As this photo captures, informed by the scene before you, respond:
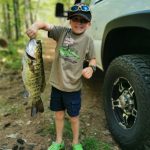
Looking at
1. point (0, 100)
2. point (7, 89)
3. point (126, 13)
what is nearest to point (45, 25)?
point (126, 13)

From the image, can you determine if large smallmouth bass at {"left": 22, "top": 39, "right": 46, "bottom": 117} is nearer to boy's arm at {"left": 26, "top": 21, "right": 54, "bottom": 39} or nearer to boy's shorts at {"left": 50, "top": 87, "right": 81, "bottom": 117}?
boy's arm at {"left": 26, "top": 21, "right": 54, "bottom": 39}

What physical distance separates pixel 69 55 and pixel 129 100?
85 cm

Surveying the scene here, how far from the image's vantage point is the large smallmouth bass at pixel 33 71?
3010 mm

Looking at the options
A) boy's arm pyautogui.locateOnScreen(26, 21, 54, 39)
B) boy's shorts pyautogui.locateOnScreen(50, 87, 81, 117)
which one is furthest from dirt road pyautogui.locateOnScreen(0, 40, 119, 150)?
boy's arm pyautogui.locateOnScreen(26, 21, 54, 39)

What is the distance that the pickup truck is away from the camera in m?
3.37

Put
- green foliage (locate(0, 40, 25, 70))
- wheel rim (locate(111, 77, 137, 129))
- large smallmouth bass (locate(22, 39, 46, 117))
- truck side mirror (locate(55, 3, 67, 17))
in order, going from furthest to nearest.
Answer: green foliage (locate(0, 40, 25, 70))
truck side mirror (locate(55, 3, 67, 17))
wheel rim (locate(111, 77, 137, 129))
large smallmouth bass (locate(22, 39, 46, 117))

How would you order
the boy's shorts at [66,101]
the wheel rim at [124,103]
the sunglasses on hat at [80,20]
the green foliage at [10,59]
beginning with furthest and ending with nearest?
the green foliage at [10,59] → the wheel rim at [124,103] → the boy's shorts at [66,101] → the sunglasses on hat at [80,20]

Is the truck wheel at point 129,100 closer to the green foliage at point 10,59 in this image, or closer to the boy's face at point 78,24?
the boy's face at point 78,24

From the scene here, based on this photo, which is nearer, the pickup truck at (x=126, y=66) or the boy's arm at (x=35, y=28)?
the boy's arm at (x=35, y=28)

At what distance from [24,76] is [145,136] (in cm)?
132

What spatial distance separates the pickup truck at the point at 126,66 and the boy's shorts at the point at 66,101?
0.57 meters

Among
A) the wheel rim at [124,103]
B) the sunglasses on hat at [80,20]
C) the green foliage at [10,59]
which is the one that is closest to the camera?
the sunglasses on hat at [80,20]

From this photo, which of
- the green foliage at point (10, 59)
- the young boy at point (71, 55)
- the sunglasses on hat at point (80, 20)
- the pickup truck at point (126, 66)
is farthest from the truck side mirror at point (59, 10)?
the green foliage at point (10, 59)

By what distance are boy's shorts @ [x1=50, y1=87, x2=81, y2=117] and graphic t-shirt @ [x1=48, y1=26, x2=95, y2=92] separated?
0.08 meters
